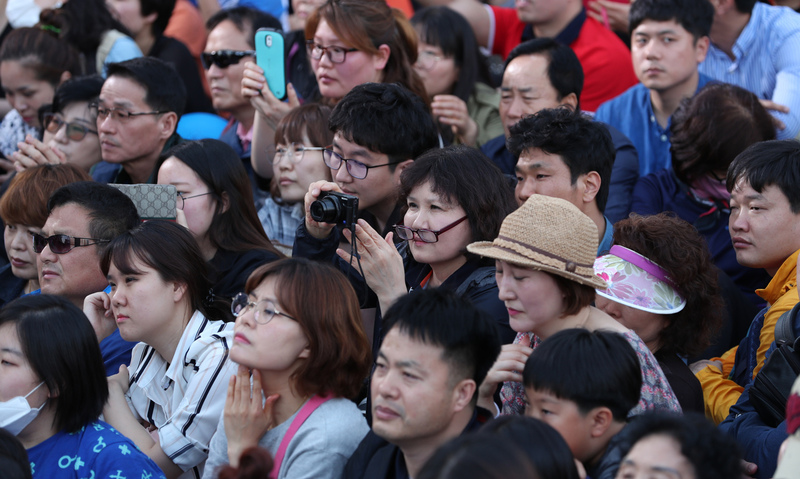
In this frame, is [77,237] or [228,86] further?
[228,86]

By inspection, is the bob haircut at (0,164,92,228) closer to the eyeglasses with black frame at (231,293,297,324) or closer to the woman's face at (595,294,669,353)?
the eyeglasses with black frame at (231,293,297,324)

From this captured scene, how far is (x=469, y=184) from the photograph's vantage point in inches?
128

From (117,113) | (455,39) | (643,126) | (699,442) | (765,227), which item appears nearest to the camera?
(699,442)

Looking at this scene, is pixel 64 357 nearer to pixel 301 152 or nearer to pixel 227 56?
pixel 301 152

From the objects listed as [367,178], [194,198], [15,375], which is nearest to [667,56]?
[367,178]

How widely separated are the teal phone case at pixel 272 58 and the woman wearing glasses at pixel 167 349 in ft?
4.92

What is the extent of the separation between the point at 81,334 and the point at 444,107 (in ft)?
8.06

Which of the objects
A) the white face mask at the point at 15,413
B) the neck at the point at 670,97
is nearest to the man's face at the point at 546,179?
the neck at the point at 670,97

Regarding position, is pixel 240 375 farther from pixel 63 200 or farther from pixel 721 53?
pixel 721 53

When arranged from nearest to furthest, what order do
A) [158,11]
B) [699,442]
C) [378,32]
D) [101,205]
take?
[699,442]
[101,205]
[378,32]
[158,11]

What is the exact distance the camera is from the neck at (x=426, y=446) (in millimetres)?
2496

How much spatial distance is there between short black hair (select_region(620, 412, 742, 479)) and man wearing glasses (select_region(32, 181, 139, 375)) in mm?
2598

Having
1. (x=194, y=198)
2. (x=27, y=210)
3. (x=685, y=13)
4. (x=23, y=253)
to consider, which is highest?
(x=685, y=13)

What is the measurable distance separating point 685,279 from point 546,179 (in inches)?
30.2
